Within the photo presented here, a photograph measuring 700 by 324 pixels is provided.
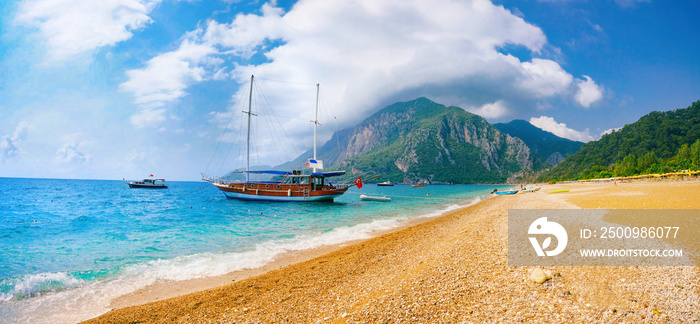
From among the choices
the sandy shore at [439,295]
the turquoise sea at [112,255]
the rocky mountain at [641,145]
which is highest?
the rocky mountain at [641,145]

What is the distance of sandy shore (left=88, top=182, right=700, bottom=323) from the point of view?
4785 millimetres

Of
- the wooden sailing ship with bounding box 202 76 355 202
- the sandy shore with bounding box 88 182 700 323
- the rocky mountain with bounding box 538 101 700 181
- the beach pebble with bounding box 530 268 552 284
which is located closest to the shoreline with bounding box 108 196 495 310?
the sandy shore with bounding box 88 182 700 323

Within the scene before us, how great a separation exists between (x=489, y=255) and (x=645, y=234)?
5181 millimetres

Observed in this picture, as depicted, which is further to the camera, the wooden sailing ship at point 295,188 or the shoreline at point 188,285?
the wooden sailing ship at point 295,188

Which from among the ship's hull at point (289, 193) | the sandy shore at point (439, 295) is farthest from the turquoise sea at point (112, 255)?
the ship's hull at point (289, 193)

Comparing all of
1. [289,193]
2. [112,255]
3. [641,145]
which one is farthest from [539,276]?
[641,145]

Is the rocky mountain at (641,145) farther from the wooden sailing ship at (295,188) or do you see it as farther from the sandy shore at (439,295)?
the sandy shore at (439,295)

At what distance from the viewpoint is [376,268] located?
376 inches

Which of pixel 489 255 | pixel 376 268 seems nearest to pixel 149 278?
pixel 376 268

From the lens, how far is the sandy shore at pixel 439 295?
15.7ft

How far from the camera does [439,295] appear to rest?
5918 millimetres

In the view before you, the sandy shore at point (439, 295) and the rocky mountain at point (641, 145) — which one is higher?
the rocky mountain at point (641, 145)

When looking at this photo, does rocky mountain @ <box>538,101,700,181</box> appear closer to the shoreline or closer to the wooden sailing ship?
the wooden sailing ship

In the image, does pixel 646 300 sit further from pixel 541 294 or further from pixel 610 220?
pixel 610 220
